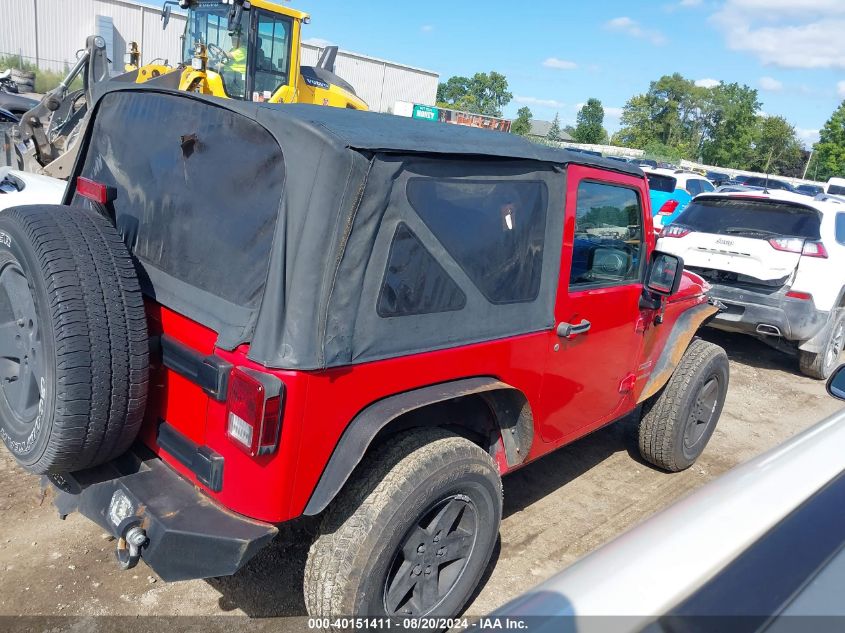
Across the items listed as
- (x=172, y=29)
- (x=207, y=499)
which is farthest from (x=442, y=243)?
(x=172, y=29)

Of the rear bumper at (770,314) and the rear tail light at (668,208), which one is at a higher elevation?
the rear tail light at (668,208)

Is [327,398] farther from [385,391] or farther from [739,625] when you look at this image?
[739,625]

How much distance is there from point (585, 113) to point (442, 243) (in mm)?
108584

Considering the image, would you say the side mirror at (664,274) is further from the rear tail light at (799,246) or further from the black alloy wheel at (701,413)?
the rear tail light at (799,246)

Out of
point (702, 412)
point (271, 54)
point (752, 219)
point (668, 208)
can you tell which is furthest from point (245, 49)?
point (702, 412)

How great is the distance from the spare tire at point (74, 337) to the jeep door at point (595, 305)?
1.75m

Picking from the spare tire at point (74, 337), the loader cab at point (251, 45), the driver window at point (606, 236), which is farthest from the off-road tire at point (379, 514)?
the loader cab at point (251, 45)

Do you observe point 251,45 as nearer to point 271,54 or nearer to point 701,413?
point 271,54

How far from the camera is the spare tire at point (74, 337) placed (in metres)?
2.17

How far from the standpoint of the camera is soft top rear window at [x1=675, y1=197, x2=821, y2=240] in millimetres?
6801

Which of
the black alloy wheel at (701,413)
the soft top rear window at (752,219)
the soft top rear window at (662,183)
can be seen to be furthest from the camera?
the soft top rear window at (662,183)

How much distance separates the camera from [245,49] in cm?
1097

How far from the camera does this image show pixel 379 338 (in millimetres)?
2285

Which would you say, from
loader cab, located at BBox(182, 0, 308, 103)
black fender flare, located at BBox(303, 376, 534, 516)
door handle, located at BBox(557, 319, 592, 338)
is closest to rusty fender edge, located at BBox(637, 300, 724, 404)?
door handle, located at BBox(557, 319, 592, 338)
